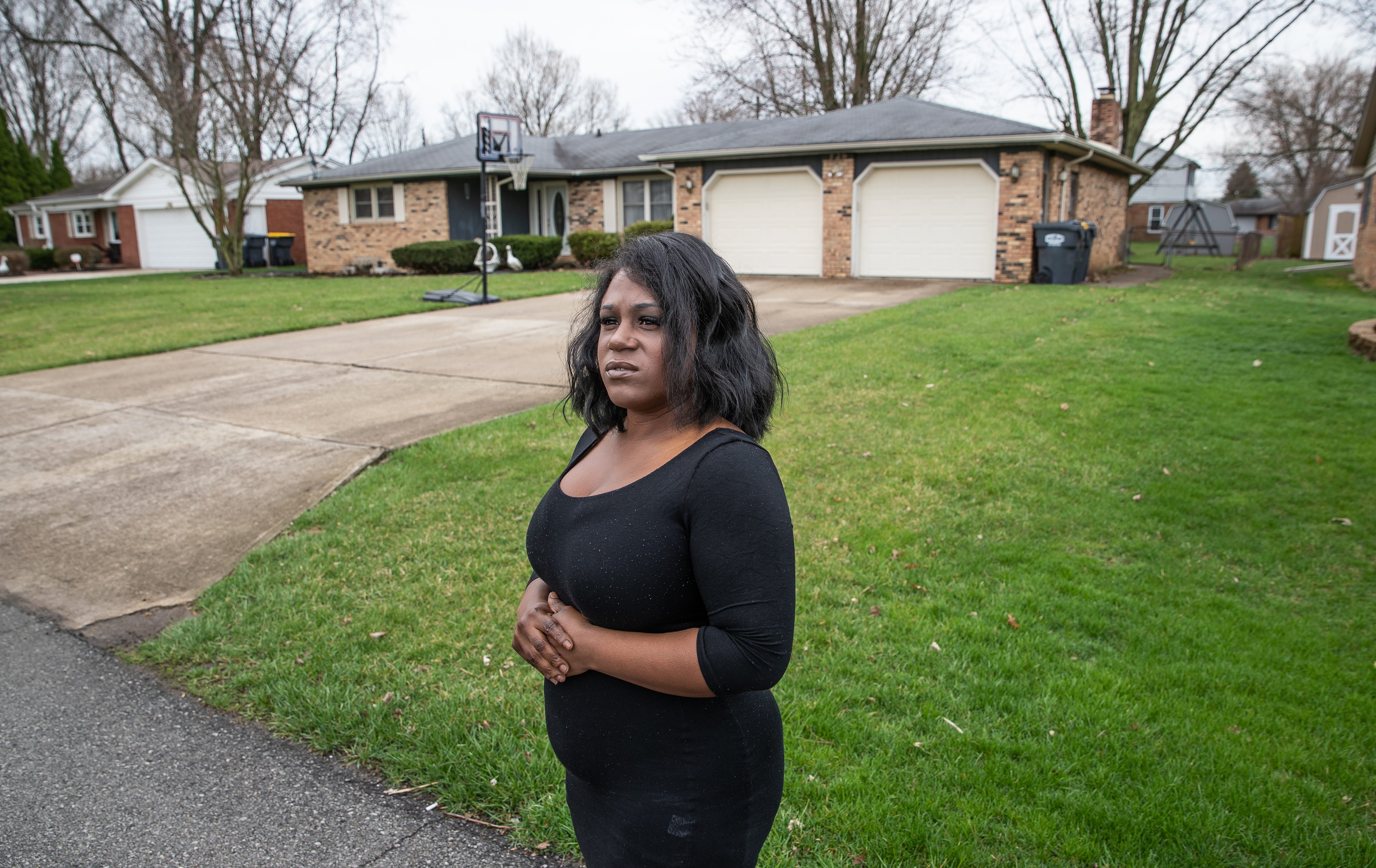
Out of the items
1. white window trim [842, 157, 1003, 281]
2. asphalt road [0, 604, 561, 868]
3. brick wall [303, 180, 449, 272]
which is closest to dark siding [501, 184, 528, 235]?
brick wall [303, 180, 449, 272]

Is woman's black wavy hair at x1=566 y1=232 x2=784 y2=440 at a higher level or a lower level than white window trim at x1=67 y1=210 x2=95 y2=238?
lower

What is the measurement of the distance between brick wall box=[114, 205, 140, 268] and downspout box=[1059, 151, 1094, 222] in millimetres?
30981

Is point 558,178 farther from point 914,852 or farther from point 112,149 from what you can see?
point 112,149

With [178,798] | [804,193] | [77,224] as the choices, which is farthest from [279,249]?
[178,798]

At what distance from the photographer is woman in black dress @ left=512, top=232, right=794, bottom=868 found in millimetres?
1337

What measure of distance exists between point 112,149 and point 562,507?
54.5 metres

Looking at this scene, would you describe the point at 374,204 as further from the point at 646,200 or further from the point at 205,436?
the point at 205,436

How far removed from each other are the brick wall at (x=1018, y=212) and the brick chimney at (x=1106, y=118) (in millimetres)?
7727

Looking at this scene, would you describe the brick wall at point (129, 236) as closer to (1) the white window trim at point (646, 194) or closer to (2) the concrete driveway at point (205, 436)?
(1) the white window trim at point (646, 194)

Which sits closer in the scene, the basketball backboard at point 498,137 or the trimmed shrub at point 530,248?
the basketball backboard at point 498,137

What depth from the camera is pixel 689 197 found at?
19703 mm

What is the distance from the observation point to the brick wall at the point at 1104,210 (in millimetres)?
19375

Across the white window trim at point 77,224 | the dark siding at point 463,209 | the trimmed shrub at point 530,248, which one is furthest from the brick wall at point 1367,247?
the white window trim at point 77,224

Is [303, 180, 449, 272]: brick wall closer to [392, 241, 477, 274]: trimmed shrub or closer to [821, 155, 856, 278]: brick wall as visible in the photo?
[392, 241, 477, 274]: trimmed shrub
